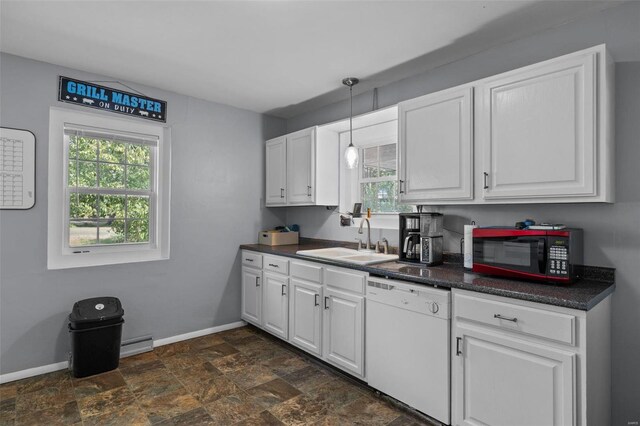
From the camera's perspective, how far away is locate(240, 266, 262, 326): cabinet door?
11.8 feet

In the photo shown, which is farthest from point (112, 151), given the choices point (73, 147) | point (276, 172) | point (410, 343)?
point (410, 343)

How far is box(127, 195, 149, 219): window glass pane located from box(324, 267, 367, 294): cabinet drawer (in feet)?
6.57

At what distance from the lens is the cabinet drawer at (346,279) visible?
2.53 metres

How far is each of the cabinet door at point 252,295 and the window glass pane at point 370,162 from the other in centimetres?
154

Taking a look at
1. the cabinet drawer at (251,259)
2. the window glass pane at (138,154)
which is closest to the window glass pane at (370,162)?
the cabinet drawer at (251,259)

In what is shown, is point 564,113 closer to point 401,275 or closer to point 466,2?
point 466,2

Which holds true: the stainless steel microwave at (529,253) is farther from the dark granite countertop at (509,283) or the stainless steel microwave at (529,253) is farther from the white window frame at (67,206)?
the white window frame at (67,206)

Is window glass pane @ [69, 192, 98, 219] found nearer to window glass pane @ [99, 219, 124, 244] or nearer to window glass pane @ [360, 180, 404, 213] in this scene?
window glass pane @ [99, 219, 124, 244]

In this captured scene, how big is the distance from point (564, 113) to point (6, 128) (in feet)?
12.6

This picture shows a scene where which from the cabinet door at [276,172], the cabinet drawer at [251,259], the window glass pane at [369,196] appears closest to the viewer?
the window glass pane at [369,196]

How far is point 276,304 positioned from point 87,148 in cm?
228

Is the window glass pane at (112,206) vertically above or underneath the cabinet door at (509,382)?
above

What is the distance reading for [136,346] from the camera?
3.19 m

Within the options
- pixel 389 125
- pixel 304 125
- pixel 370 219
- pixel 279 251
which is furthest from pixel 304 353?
pixel 304 125
